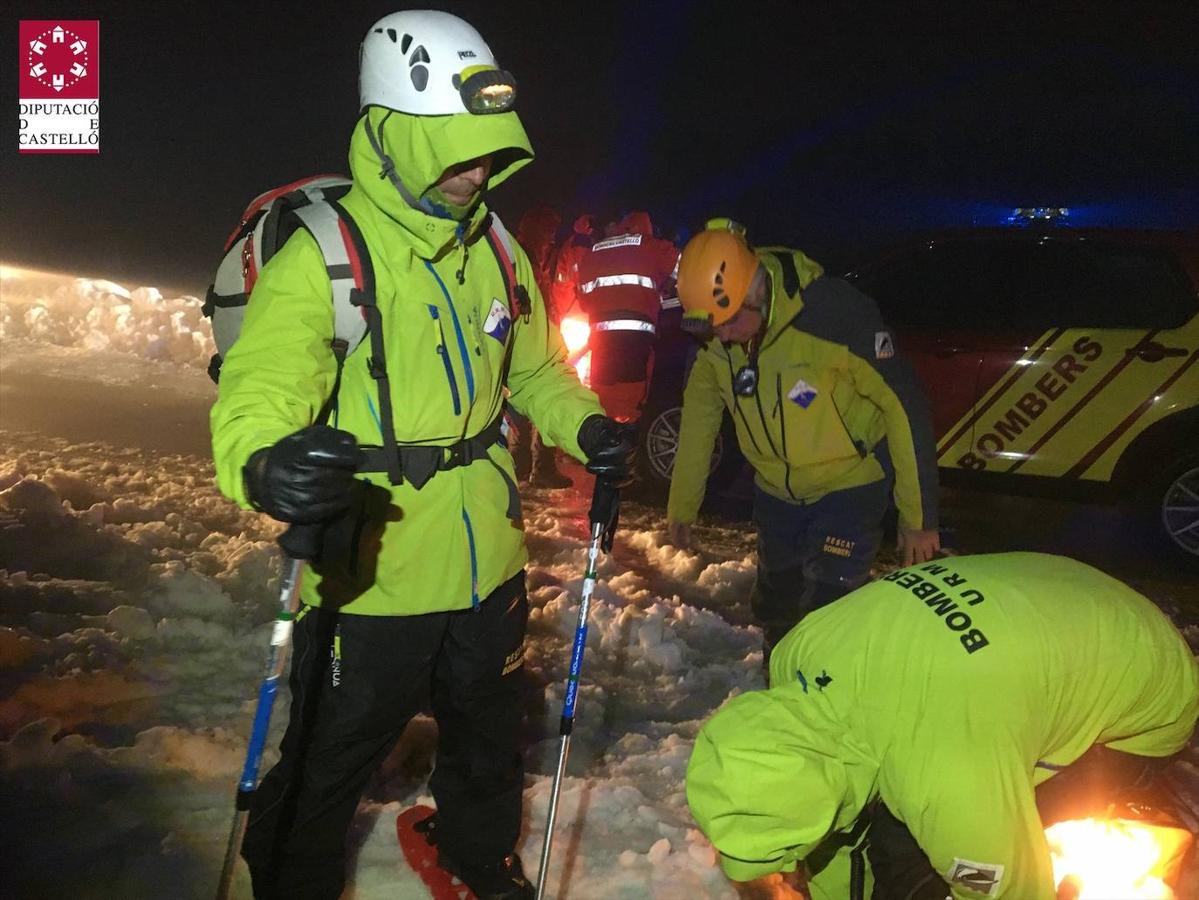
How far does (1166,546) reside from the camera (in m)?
5.52

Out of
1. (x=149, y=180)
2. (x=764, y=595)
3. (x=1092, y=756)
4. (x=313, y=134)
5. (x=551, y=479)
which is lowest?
(x=1092, y=756)

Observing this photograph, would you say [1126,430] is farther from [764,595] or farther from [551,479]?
[551,479]

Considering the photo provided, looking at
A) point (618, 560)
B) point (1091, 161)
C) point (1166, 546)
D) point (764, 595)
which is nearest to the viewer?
point (764, 595)

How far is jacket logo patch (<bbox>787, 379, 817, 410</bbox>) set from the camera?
296 cm

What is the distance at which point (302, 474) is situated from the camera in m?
1.42

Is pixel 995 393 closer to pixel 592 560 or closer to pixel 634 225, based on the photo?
pixel 634 225

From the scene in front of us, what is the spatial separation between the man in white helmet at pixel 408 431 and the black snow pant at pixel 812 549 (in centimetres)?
118

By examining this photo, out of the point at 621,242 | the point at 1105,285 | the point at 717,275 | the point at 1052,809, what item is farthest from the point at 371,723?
the point at 1105,285

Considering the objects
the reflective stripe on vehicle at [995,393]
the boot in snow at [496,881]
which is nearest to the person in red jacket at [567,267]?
the reflective stripe on vehicle at [995,393]

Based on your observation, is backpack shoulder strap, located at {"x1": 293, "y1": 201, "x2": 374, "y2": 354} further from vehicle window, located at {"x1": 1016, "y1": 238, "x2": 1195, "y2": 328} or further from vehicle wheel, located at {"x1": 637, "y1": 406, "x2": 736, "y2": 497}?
vehicle window, located at {"x1": 1016, "y1": 238, "x2": 1195, "y2": 328}

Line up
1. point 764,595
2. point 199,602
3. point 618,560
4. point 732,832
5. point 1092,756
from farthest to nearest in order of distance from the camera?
point 618,560 < point 199,602 < point 764,595 < point 1092,756 < point 732,832

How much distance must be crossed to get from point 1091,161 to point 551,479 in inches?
395

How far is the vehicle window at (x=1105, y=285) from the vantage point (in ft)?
16.5

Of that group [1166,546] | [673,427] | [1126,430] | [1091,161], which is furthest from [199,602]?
[1091,161]
